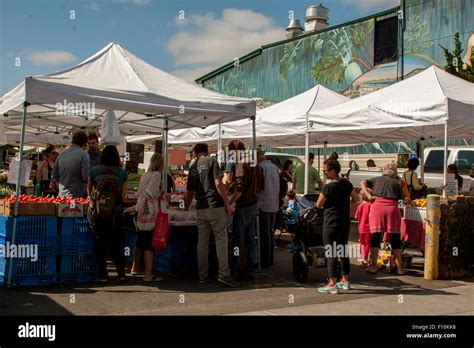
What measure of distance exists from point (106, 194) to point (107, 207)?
182mm

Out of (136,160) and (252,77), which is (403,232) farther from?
(252,77)

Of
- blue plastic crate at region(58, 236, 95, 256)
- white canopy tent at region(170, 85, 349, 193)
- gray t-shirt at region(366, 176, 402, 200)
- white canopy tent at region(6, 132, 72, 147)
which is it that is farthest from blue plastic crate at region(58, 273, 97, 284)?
white canopy tent at region(6, 132, 72, 147)

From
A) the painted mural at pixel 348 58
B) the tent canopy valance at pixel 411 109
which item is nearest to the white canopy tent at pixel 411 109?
the tent canopy valance at pixel 411 109

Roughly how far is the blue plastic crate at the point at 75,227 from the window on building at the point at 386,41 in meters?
25.4

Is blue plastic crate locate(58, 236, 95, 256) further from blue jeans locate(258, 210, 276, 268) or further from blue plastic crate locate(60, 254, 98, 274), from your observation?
blue jeans locate(258, 210, 276, 268)

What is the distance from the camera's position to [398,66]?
98.4 ft

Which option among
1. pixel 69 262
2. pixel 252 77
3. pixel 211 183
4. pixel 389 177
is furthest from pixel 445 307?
pixel 252 77

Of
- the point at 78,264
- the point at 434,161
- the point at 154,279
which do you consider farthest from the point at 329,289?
the point at 434,161

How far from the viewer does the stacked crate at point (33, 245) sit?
7.71m

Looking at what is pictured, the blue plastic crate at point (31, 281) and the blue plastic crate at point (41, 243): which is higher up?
the blue plastic crate at point (41, 243)

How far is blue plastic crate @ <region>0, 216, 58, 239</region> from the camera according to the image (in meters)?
7.71

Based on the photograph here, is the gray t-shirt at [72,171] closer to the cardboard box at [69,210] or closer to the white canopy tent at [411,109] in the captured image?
the cardboard box at [69,210]
